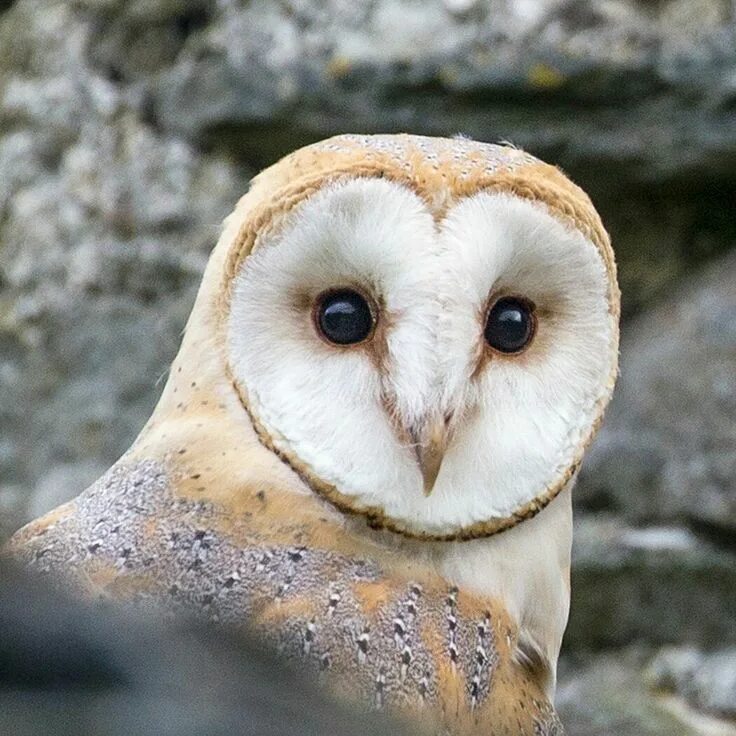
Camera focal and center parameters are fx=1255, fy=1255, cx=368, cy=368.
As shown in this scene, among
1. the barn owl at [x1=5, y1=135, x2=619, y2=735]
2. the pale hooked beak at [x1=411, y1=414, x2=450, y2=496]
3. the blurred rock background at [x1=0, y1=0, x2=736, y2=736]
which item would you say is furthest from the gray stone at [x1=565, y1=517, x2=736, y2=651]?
the pale hooked beak at [x1=411, y1=414, x2=450, y2=496]

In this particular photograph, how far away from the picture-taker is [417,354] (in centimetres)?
109

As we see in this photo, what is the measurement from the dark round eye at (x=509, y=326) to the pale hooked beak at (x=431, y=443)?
0.10 metres

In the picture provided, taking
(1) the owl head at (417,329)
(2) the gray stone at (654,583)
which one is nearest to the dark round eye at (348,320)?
(1) the owl head at (417,329)

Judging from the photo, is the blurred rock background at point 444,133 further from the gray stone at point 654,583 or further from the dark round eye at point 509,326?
the dark round eye at point 509,326

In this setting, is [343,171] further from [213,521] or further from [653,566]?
[653,566]

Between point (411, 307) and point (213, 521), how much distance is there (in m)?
0.25

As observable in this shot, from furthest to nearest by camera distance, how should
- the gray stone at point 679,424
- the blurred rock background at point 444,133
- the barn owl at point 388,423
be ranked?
the gray stone at point 679,424
the blurred rock background at point 444,133
the barn owl at point 388,423

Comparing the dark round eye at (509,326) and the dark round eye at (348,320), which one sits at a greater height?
the dark round eye at (509,326)

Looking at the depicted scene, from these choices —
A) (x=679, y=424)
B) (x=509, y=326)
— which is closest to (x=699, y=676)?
(x=679, y=424)

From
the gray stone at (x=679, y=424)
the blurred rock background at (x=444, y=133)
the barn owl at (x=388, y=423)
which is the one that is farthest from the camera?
the gray stone at (x=679, y=424)

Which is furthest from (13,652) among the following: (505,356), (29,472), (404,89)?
(29,472)

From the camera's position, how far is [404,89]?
230 centimetres

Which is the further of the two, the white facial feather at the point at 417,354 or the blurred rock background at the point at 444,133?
the blurred rock background at the point at 444,133

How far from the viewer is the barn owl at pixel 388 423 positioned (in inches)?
41.7
